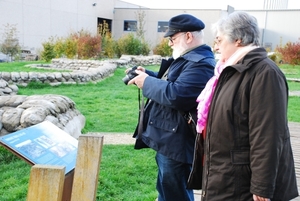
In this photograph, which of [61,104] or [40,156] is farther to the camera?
[61,104]

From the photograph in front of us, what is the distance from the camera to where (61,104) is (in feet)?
19.5

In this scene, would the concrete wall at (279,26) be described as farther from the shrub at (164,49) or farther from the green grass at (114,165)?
the green grass at (114,165)

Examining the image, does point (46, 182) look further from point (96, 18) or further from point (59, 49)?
point (96, 18)

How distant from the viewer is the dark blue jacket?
2420 millimetres

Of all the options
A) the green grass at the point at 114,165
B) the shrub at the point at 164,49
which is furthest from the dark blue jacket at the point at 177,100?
the shrub at the point at 164,49

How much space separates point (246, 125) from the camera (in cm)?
187

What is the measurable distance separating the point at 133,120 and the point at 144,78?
4.80 metres

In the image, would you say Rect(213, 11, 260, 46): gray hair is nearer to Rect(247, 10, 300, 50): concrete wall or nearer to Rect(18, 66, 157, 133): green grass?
Rect(18, 66, 157, 133): green grass

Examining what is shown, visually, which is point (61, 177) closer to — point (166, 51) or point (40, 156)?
point (40, 156)

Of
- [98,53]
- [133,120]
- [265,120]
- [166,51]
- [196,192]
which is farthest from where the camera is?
[166,51]

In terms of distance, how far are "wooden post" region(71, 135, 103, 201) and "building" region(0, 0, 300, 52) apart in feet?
68.8

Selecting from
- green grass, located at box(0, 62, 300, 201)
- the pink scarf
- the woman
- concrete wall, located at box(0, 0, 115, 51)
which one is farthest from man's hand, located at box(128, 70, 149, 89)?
concrete wall, located at box(0, 0, 115, 51)

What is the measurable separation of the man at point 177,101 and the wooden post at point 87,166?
0.75 meters

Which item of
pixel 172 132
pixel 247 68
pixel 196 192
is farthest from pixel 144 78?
pixel 196 192
